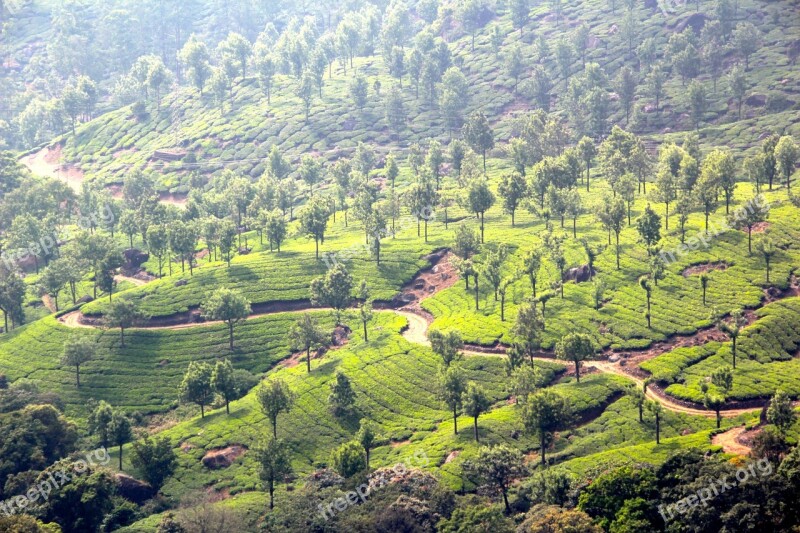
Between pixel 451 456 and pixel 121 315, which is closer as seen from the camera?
pixel 451 456

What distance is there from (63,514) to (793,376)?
9080 cm

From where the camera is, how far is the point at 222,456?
11638 centimetres

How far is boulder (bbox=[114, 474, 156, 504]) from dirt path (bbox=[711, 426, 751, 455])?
6902cm

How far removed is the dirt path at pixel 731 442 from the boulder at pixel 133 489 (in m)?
69.0

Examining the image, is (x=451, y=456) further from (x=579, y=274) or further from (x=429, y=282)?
(x=429, y=282)

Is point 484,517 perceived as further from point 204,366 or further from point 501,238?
point 501,238

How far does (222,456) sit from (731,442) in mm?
63865

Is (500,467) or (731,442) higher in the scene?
(731,442)

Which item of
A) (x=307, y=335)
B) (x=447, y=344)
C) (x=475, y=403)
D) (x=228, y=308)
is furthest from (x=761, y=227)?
(x=228, y=308)

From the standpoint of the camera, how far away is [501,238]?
164m

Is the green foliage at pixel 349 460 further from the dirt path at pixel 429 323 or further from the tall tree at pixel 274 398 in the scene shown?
the dirt path at pixel 429 323

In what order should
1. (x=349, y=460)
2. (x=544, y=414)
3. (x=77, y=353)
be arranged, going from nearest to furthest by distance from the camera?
(x=544, y=414) → (x=349, y=460) → (x=77, y=353)

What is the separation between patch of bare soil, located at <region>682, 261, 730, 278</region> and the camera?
141 meters

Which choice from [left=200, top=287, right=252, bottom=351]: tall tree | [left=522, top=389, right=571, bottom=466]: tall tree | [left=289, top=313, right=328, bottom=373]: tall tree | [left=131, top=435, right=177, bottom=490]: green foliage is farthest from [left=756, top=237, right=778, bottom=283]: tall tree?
[left=131, top=435, right=177, bottom=490]: green foliage
